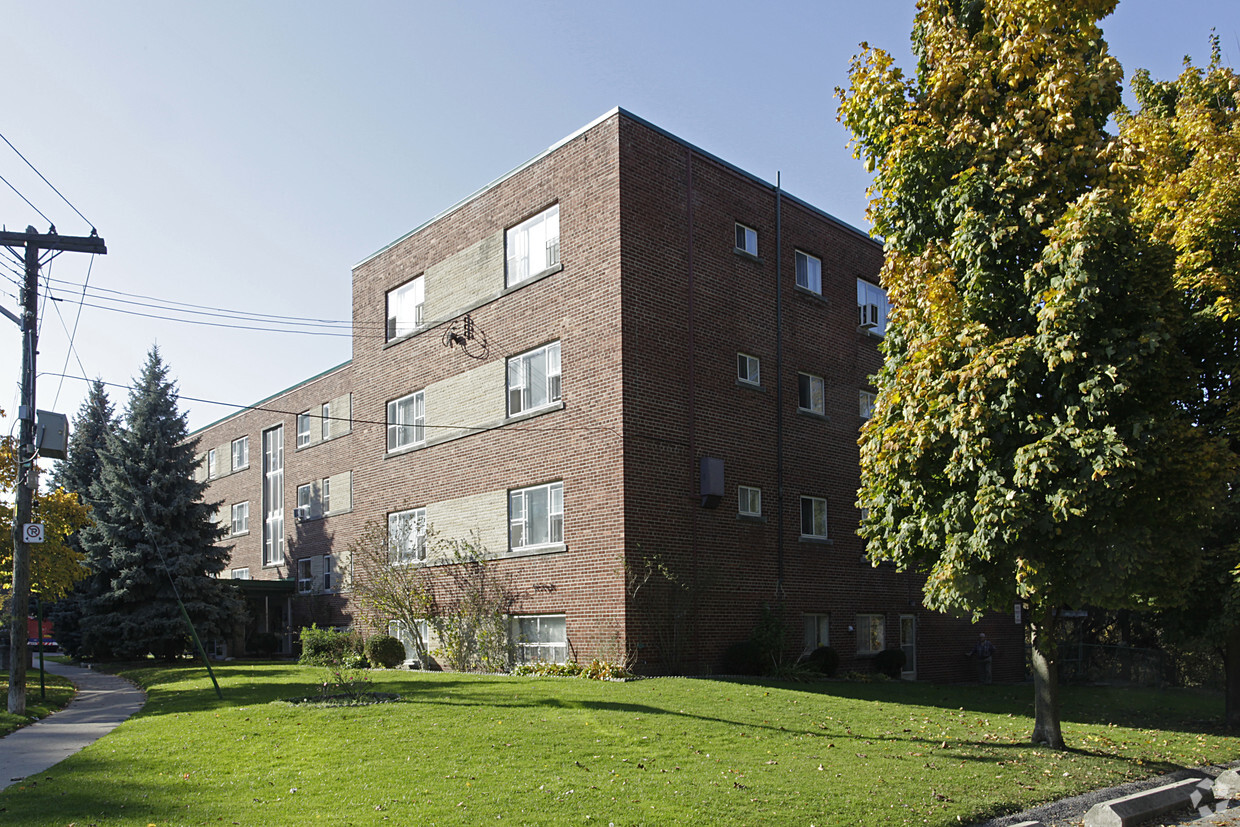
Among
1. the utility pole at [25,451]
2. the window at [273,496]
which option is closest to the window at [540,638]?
the utility pole at [25,451]

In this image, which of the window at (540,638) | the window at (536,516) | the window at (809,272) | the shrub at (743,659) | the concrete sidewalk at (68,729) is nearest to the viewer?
the concrete sidewalk at (68,729)

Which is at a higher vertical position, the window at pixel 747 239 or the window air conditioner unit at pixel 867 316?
the window at pixel 747 239

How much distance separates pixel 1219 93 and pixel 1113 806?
42.5ft

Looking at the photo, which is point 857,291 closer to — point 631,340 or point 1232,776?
point 631,340

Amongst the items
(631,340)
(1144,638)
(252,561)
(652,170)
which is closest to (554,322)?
(631,340)

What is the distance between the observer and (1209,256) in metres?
14.3

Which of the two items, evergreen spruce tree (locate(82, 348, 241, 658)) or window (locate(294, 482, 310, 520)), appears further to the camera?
window (locate(294, 482, 310, 520))

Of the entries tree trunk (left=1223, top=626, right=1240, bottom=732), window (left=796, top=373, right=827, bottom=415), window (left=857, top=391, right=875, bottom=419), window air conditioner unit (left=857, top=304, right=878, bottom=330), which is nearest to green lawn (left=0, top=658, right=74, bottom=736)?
window (left=796, top=373, right=827, bottom=415)

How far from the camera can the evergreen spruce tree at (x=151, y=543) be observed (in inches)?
1179

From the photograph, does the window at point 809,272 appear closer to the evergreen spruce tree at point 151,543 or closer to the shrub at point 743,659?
the shrub at point 743,659

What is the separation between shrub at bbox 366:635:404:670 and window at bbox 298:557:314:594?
509 inches

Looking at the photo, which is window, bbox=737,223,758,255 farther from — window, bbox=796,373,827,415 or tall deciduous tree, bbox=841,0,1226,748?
tall deciduous tree, bbox=841,0,1226,748

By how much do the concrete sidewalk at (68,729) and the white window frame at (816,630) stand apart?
14698 mm

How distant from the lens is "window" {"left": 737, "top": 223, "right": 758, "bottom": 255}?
23391 millimetres
